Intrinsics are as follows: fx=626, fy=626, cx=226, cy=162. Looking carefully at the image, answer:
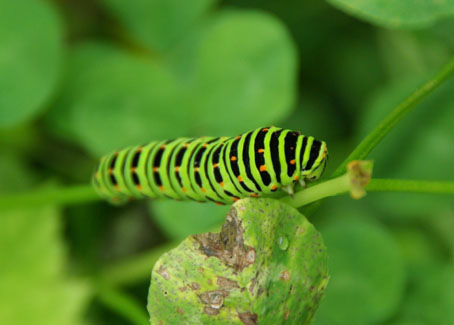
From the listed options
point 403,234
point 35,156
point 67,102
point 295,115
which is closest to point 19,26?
point 67,102

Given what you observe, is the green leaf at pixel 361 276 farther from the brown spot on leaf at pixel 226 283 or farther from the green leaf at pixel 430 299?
the brown spot on leaf at pixel 226 283

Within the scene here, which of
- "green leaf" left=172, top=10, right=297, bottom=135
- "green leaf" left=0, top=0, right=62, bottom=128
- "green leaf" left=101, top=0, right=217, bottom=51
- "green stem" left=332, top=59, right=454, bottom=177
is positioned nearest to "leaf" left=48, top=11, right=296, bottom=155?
"green leaf" left=172, top=10, right=297, bottom=135

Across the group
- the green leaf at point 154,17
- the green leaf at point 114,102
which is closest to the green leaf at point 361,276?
the green leaf at point 114,102

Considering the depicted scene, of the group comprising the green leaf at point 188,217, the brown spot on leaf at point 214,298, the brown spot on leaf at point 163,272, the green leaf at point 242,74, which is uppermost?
the green leaf at point 242,74

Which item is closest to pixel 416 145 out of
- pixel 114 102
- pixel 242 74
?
pixel 242 74

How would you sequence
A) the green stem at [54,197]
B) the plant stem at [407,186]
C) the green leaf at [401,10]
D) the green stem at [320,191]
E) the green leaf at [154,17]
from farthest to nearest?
the green leaf at [154,17]
the green stem at [54,197]
the green leaf at [401,10]
the plant stem at [407,186]
the green stem at [320,191]

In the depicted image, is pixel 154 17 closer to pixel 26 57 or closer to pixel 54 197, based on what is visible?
pixel 26 57
